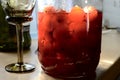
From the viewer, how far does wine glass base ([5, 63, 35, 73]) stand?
0.64 m

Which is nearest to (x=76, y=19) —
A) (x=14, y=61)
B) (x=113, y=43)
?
(x=14, y=61)

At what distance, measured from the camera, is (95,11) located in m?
0.58

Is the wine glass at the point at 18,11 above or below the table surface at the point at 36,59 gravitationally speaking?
above

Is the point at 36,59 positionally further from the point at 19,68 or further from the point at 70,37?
the point at 70,37

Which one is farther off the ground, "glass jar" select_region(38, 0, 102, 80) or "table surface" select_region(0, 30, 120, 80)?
"glass jar" select_region(38, 0, 102, 80)

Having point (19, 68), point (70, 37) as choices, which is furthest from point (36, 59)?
point (70, 37)

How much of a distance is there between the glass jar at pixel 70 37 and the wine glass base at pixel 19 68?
7 cm

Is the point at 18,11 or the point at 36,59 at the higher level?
the point at 18,11

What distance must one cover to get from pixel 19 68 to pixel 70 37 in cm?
15

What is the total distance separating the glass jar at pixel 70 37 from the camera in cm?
55

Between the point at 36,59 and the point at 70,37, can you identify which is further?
the point at 36,59

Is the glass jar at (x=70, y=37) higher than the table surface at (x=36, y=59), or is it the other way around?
the glass jar at (x=70, y=37)

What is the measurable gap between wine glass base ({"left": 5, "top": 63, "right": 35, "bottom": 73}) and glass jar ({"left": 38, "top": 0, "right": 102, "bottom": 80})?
7 centimetres

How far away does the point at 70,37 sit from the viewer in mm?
553
